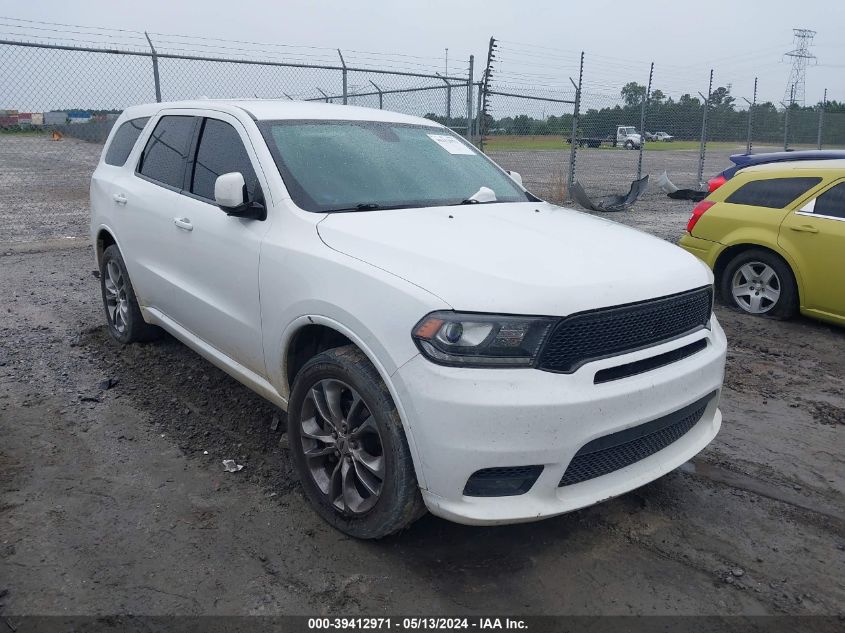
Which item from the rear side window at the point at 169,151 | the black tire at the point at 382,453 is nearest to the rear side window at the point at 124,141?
the rear side window at the point at 169,151

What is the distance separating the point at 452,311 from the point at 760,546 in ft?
5.80

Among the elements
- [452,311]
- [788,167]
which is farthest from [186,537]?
[788,167]

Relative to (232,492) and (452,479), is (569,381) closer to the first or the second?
(452,479)

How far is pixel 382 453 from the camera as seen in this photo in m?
2.84

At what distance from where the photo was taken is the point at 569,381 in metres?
2.63

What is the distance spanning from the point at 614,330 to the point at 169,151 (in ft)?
10.5

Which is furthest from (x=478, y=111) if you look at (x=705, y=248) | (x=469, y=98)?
(x=705, y=248)

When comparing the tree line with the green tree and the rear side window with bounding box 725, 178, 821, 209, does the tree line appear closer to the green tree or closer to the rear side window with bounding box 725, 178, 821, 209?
the green tree

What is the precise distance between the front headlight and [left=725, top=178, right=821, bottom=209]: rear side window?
4.96 metres

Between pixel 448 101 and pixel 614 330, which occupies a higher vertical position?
pixel 448 101

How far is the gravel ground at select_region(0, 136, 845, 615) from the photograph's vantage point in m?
2.77

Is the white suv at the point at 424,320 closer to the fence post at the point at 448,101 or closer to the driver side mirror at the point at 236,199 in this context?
the driver side mirror at the point at 236,199

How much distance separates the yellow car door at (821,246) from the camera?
237 inches

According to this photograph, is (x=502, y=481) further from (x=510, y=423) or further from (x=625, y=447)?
(x=625, y=447)
